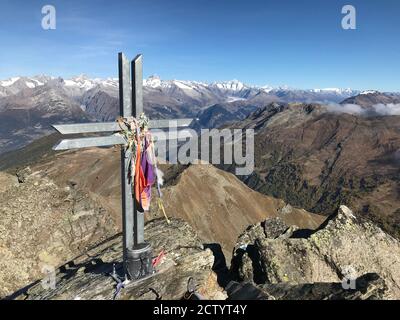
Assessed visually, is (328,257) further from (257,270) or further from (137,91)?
(137,91)

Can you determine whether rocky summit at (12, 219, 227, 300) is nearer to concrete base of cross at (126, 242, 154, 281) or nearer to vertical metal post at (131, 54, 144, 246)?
concrete base of cross at (126, 242, 154, 281)

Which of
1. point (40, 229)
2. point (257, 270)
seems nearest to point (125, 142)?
point (257, 270)

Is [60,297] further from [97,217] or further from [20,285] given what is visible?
[97,217]

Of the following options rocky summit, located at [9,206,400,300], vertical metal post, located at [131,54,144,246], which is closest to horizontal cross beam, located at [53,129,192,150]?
vertical metal post, located at [131,54,144,246]

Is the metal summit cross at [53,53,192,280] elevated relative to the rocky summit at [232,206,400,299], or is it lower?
elevated
